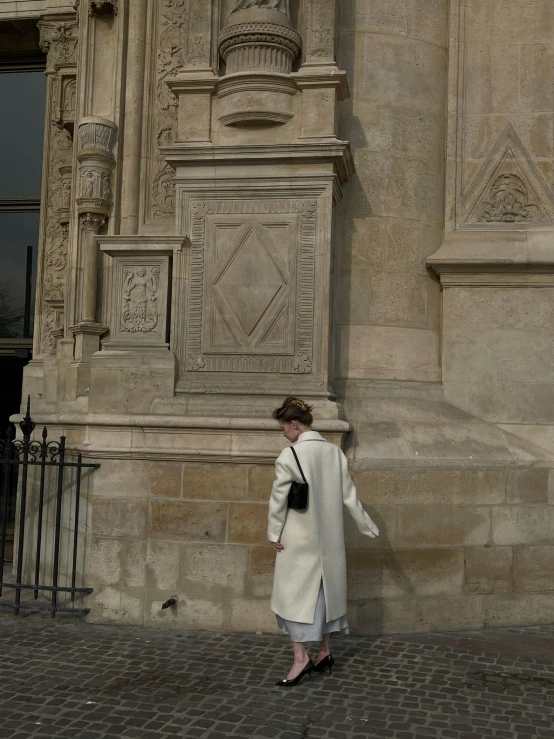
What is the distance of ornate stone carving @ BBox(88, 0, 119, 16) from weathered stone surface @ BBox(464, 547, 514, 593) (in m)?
5.62

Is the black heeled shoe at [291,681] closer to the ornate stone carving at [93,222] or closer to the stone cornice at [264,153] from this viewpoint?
the stone cornice at [264,153]

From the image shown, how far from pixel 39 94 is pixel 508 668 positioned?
8006 mm

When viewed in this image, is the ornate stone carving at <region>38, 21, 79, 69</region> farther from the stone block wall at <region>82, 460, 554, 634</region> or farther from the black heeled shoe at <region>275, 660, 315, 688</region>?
the black heeled shoe at <region>275, 660, 315, 688</region>

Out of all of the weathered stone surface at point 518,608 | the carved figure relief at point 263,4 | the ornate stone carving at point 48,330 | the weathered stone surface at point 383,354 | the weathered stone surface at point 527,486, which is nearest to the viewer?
Result: the weathered stone surface at point 518,608

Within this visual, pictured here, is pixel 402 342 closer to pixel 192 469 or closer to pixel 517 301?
pixel 517 301

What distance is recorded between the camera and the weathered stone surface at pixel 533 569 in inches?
239

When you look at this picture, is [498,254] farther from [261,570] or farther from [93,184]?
[93,184]

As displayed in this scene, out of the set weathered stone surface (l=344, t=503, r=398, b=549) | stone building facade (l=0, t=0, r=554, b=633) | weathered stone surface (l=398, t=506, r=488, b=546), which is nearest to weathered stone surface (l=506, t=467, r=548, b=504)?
stone building facade (l=0, t=0, r=554, b=633)

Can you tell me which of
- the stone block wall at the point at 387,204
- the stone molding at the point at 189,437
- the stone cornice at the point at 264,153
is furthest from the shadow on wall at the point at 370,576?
the stone cornice at the point at 264,153

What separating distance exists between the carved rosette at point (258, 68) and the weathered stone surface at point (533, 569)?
3799 mm

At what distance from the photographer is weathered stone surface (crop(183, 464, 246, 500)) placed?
5.81 m

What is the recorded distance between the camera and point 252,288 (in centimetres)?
612

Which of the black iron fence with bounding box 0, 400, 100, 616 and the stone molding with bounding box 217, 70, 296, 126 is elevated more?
the stone molding with bounding box 217, 70, 296, 126

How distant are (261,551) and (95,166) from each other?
3557 millimetres
